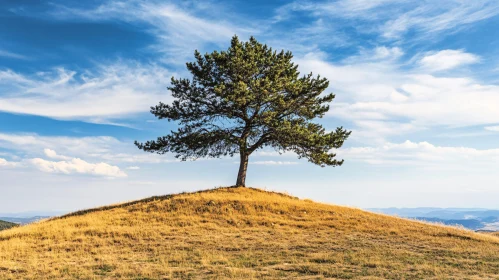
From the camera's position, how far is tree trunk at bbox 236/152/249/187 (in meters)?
32.3

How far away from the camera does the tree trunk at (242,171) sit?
106 ft

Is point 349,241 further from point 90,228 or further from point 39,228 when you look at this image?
point 39,228

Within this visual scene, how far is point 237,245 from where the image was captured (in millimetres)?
18438

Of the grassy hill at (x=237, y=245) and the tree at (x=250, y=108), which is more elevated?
the tree at (x=250, y=108)

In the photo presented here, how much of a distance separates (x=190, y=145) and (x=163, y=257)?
16.1 metres

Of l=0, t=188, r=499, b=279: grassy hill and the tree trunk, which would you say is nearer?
l=0, t=188, r=499, b=279: grassy hill

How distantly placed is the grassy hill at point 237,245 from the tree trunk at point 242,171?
9.75 feet

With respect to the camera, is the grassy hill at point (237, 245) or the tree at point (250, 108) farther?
the tree at point (250, 108)

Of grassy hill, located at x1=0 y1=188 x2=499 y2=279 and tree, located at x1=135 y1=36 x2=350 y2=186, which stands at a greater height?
tree, located at x1=135 y1=36 x2=350 y2=186

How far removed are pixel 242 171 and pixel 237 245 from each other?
1429 centimetres

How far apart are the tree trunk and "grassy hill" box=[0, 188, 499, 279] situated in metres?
2.97

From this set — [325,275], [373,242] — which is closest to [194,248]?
[325,275]

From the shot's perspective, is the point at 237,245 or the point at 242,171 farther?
the point at 242,171

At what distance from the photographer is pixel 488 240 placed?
2150 cm
